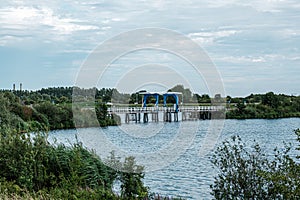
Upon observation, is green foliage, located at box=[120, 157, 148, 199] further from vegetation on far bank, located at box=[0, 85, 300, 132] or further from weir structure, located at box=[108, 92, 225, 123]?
weir structure, located at box=[108, 92, 225, 123]

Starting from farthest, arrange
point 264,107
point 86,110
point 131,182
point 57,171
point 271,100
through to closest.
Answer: point 271,100 < point 264,107 < point 86,110 < point 57,171 < point 131,182

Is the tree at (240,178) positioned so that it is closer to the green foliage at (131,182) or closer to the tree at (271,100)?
the green foliage at (131,182)

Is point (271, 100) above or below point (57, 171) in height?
above

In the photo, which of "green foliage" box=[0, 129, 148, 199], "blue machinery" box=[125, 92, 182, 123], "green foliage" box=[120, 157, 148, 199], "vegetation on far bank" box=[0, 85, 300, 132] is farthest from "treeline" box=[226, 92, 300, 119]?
"green foliage" box=[120, 157, 148, 199]

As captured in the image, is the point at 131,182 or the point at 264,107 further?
the point at 264,107

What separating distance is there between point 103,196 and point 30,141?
348 cm

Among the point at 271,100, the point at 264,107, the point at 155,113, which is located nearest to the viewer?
the point at 155,113

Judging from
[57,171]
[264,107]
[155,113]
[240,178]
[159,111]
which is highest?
[264,107]

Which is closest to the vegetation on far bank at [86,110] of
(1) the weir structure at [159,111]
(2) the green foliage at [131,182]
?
(1) the weir structure at [159,111]

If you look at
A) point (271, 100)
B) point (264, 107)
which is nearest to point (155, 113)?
point (264, 107)

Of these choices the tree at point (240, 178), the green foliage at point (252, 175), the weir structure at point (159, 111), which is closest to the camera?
the green foliage at point (252, 175)

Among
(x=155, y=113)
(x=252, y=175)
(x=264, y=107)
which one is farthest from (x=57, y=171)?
(x=264, y=107)

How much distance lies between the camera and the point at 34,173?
474 inches

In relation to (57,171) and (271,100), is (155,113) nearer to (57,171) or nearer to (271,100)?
(271,100)
